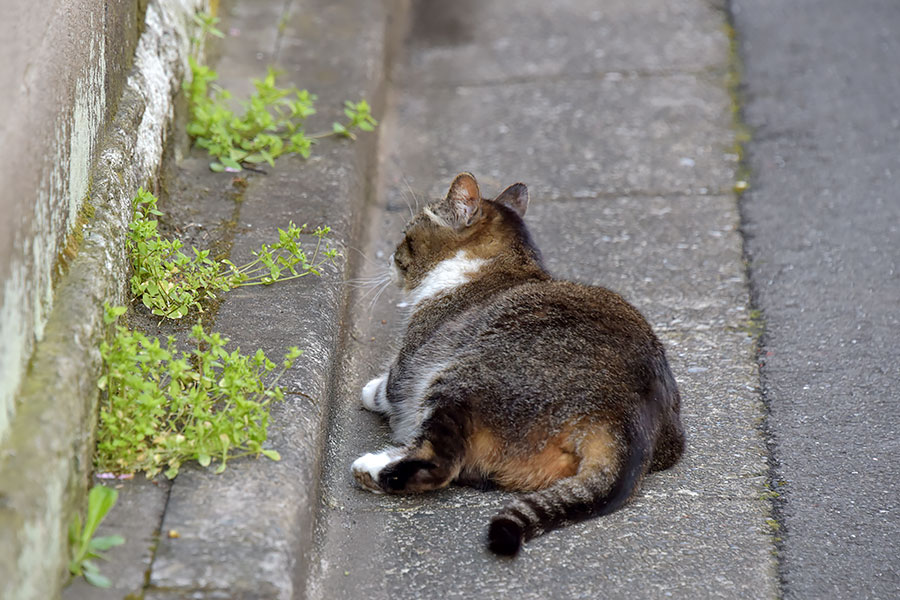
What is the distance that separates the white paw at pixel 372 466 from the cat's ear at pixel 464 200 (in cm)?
100

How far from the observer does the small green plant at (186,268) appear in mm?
3305

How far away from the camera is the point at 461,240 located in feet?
12.4

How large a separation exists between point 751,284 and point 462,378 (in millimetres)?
1819

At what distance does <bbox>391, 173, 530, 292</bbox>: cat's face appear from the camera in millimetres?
3723

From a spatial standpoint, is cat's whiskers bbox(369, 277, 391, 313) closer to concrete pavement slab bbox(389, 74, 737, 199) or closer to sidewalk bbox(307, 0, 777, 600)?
sidewalk bbox(307, 0, 777, 600)

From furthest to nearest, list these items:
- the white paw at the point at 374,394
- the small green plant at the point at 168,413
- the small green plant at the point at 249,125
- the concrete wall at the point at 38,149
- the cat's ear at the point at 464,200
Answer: the small green plant at the point at 249,125, the cat's ear at the point at 464,200, the white paw at the point at 374,394, the small green plant at the point at 168,413, the concrete wall at the point at 38,149

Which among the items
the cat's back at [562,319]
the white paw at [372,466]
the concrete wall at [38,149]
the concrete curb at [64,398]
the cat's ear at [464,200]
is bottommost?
the white paw at [372,466]

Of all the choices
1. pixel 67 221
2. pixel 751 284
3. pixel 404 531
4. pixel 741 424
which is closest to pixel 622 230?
pixel 751 284

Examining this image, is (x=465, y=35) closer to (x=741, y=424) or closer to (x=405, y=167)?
(x=405, y=167)

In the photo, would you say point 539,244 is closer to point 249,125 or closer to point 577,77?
point 249,125

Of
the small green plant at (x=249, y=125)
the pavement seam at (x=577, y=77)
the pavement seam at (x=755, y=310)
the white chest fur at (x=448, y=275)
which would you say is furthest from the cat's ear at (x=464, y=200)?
the pavement seam at (x=577, y=77)

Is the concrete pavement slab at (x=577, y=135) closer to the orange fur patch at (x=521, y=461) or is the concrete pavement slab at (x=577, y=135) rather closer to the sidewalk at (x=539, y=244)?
the sidewalk at (x=539, y=244)

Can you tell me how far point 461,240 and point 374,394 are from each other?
69 cm

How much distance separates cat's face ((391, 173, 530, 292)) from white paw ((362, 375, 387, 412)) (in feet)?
1.54
